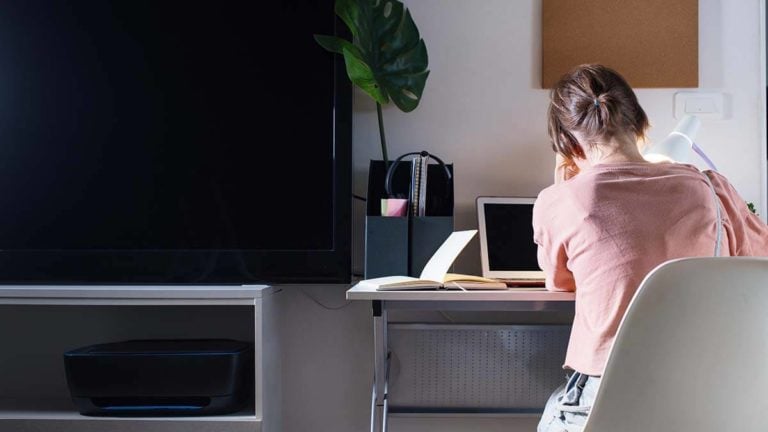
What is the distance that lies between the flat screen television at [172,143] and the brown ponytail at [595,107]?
620 millimetres

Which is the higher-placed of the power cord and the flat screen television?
the flat screen television

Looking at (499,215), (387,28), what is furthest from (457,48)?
(499,215)

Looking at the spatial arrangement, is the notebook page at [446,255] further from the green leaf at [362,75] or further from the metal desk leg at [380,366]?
the green leaf at [362,75]

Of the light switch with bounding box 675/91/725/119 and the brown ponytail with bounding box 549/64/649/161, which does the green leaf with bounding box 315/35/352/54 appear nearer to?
the brown ponytail with bounding box 549/64/649/161

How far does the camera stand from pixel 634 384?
1.19 metres

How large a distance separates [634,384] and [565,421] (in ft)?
1.12

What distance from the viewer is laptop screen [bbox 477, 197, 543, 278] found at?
2.12m

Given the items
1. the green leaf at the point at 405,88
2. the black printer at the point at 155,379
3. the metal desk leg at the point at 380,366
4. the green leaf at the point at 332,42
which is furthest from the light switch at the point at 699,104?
the black printer at the point at 155,379

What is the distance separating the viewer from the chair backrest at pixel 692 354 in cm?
115

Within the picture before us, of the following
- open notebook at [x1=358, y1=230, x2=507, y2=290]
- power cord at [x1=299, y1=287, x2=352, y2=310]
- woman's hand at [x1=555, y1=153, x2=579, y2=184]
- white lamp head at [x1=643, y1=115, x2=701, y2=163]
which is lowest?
power cord at [x1=299, y1=287, x2=352, y2=310]

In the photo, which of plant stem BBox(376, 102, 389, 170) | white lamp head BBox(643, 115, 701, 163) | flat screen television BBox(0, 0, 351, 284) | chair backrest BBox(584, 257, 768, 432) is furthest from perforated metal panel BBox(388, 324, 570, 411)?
chair backrest BBox(584, 257, 768, 432)

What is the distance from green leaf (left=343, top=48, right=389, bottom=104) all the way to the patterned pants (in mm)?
974

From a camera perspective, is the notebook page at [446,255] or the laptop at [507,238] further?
the laptop at [507,238]

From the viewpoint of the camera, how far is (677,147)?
1.91 metres
